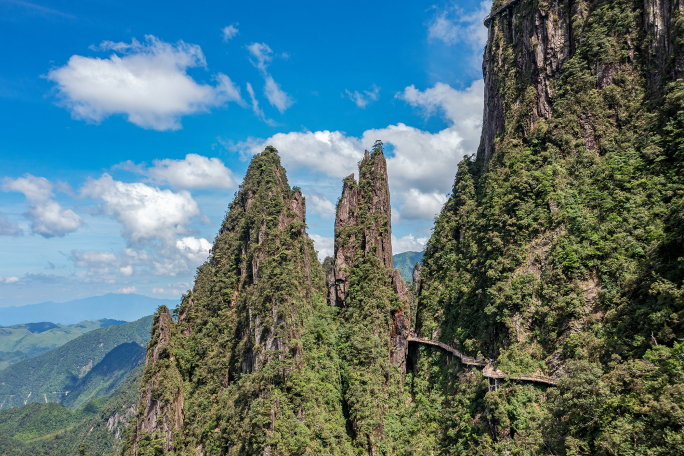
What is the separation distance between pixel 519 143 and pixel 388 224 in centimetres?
2447

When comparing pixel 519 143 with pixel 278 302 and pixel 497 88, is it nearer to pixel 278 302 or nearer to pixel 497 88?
pixel 497 88

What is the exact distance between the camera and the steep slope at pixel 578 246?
27781mm

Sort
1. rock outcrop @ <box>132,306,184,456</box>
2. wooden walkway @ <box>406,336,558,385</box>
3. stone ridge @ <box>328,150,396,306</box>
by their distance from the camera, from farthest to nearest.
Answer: stone ridge @ <box>328,150,396,306</box> → rock outcrop @ <box>132,306,184,456</box> → wooden walkway @ <box>406,336,558,385</box>

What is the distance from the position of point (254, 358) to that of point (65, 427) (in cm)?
19640

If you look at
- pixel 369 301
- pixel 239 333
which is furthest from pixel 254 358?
pixel 369 301

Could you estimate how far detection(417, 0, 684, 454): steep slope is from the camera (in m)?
27.8

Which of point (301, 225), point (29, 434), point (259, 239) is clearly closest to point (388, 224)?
point (301, 225)

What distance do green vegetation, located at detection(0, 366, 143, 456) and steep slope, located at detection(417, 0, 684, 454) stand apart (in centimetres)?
12126

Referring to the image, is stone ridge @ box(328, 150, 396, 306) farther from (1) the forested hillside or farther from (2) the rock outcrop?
(2) the rock outcrop

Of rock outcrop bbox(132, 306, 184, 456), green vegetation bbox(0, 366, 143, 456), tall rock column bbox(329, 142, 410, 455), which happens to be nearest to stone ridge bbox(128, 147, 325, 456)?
rock outcrop bbox(132, 306, 184, 456)

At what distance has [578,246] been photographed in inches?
1517

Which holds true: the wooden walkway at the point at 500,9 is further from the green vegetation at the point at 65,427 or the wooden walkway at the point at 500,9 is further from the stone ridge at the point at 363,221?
the green vegetation at the point at 65,427

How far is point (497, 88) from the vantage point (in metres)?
62.5

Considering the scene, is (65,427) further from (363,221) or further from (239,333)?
(363,221)
